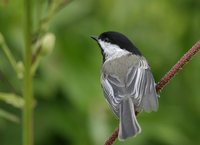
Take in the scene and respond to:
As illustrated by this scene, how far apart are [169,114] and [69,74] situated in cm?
77

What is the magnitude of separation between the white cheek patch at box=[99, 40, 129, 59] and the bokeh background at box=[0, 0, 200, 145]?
17.4 inches

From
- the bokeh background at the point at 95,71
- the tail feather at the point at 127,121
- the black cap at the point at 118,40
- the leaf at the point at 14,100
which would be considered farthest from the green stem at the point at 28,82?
the bokeh background at the point at 95,71

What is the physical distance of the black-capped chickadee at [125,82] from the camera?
2.23 meters

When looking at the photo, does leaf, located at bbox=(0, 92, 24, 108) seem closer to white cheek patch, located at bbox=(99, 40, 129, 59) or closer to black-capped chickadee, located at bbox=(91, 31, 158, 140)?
black-capped chickadee, located at bbox=(91, 31, 158, 140)

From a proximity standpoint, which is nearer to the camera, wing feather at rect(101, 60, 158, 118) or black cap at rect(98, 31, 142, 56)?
wing feather at rect(101, 60, 158, 118)

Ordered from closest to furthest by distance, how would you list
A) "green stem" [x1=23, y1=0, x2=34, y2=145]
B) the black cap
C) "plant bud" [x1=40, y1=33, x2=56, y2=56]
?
"green stem" [x1=23, y1=0, x2=34, y2=145], "plant bud" [x1=40, y1=33, x2=56, y2=56], the black cap

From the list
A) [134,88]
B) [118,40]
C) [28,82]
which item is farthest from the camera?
[118,40]

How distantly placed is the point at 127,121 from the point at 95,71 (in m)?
1.33

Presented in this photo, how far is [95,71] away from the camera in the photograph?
3.45m

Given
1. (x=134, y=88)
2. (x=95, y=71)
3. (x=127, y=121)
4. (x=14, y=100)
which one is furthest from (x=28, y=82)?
(x=95, y=71)

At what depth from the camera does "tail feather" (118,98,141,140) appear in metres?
1.95

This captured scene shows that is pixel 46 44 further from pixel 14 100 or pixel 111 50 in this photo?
pixel 111 50

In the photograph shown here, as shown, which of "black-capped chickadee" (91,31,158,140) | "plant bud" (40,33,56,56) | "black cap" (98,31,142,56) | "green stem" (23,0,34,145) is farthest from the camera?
"black cap" (98,31,142,56)

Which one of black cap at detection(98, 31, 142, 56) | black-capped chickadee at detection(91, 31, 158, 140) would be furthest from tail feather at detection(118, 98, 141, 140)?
black cap at detection(98, 31, 142, 56)
